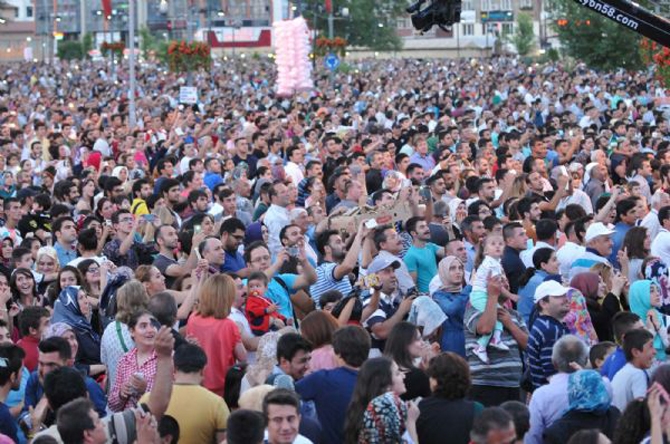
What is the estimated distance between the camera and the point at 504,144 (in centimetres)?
2314

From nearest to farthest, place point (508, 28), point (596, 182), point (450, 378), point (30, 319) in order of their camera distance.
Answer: point (450, 378), point (30, 319), point (596, 182), point (508, 28)

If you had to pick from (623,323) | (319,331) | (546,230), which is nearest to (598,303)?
(623,323)

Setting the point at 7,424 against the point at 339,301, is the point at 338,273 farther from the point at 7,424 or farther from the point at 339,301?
the point at 7,424

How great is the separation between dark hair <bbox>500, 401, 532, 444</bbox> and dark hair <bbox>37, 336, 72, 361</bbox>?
256cm

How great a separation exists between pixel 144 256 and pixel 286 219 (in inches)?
76.1

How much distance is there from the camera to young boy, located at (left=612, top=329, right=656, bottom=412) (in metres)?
8.98

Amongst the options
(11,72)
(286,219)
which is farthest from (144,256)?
(11,72)

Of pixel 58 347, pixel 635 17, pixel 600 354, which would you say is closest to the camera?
pixel 58 347

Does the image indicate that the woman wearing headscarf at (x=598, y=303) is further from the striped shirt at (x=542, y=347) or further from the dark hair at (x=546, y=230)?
the dark hair at (x=546, y=230)

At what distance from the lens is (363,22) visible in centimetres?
8688

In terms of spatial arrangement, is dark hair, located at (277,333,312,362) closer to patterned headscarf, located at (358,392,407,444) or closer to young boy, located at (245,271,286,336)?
patterned headscarf, located at (358,392,407,444)

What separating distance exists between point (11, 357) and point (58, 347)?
0.31 m

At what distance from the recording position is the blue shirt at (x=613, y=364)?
9266 mm

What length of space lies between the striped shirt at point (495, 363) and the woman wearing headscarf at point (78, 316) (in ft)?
8.27
